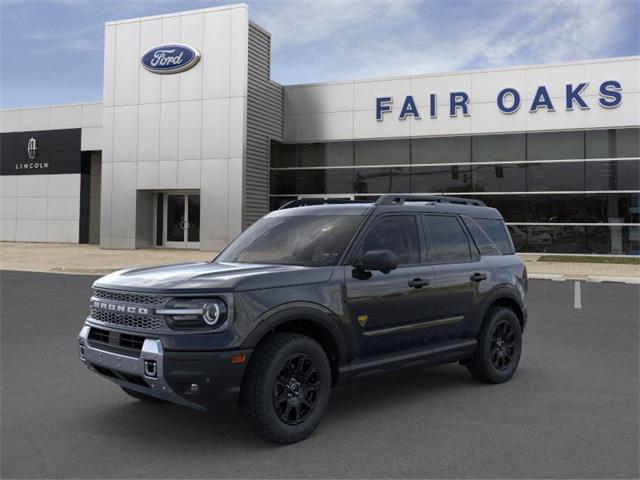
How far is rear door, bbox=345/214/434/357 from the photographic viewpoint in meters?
→ 4.75

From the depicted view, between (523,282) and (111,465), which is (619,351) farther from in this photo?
(111,465)

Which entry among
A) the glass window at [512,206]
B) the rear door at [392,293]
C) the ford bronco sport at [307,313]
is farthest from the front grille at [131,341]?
the glass window at [512,206]

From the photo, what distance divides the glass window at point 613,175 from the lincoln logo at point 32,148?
27.7 m

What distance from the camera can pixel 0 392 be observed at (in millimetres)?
5641

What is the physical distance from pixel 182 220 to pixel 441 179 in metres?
11.6

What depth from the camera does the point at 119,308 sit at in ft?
14.3

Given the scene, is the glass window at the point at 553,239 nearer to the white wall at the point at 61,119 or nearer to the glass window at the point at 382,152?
the glass window at the point at 382,152

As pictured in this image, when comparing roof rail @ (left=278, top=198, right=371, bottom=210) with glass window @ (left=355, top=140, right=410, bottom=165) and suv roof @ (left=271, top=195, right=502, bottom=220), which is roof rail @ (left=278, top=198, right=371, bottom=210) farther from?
glass window @ (left=355, top=140, right=410, bottom=165)

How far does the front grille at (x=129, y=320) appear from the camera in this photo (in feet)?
13.4

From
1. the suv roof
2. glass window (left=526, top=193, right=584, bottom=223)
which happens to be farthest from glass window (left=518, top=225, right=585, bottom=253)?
the suv roof

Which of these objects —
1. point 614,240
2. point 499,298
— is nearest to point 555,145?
point 614,240

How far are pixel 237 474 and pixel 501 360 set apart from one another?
332 cm

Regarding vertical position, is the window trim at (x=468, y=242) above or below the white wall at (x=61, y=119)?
below

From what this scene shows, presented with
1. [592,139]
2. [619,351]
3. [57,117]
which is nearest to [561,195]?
[592,139]
